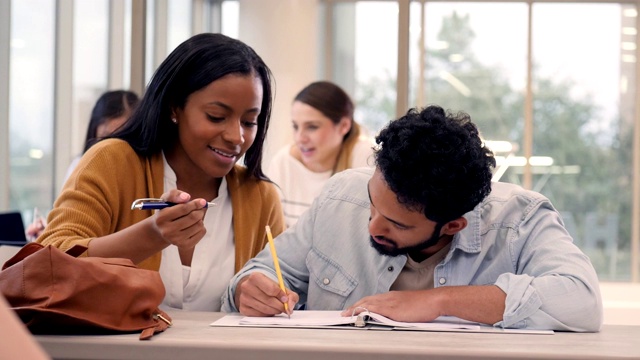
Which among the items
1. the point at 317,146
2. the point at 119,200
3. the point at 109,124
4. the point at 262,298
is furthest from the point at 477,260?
the point at 317,146

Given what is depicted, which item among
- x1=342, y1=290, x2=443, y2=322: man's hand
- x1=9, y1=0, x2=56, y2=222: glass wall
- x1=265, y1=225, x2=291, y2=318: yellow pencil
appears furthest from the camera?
x1=9, y1=0, x2=56, y2=222: glass wall

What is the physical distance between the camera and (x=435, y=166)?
192 centimetres

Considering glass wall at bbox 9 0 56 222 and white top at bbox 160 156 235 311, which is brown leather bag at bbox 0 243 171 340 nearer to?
white top at bbox 160 156 235 311

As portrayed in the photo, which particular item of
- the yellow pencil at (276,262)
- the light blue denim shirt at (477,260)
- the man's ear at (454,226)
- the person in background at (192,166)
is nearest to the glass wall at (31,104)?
the person in background at (192,166)

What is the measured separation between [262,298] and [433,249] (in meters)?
0.46

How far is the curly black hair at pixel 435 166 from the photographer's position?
1907 millimetres

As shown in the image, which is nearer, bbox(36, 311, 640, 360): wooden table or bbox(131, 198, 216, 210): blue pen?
bbox(36, 311, 640, 360): wooden table

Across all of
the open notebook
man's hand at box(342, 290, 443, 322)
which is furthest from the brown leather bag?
man's hand at box(342, 290, 443, 322)

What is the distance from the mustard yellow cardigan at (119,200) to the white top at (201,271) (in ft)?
0.12

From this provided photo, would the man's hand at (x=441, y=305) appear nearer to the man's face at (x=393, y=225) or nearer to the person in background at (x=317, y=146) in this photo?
the man's face at (x=393, y=225)

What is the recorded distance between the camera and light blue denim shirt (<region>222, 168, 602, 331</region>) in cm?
179

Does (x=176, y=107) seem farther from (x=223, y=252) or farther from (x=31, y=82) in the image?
(x=31, y=82)

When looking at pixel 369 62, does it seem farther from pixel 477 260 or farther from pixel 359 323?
pixel 359 323

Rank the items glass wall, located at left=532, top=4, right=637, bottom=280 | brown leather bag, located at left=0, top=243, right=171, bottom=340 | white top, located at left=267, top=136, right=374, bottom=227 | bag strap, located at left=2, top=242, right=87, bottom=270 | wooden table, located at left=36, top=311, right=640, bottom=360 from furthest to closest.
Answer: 1. glass wall, located at left=532, top=4, right=637, bottom=280
2. white top, located at left=267, top=136, right=374, bottom=227
3. bag strap, located at left=2, top=242, right=87, bottom=270
4. brown leather bag, located at left=0, top=243, right=171, bottom=340
5. wooden table, located at left=36, top=311, right=640, bottom=360
